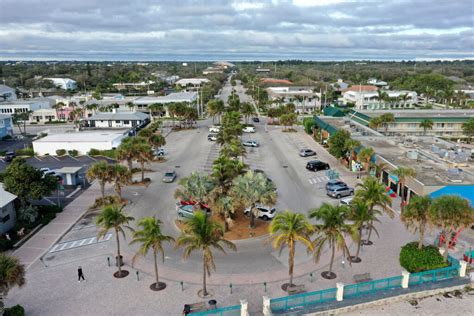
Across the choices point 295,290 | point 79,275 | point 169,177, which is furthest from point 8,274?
point 169,177

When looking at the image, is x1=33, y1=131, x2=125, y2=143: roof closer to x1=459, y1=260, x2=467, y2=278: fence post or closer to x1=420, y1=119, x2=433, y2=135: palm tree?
x1=420, y1=119, x2=433, y2=135: palm tree

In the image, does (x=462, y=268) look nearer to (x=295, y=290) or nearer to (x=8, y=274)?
(x=295, y=290)

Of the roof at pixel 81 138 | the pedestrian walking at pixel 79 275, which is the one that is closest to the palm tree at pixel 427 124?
the roof at pixel 81 138

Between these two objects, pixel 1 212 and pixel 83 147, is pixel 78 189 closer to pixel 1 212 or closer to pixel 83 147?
pixel 1 212

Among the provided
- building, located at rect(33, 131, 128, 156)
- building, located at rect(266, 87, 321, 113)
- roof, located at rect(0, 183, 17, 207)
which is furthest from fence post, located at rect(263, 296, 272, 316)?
building, located at rect(266, 87, 321, 113)

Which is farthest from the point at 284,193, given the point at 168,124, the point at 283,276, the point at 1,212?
the point at 168,124

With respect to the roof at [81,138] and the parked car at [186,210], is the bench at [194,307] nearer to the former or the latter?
the parked car at [186,210]
